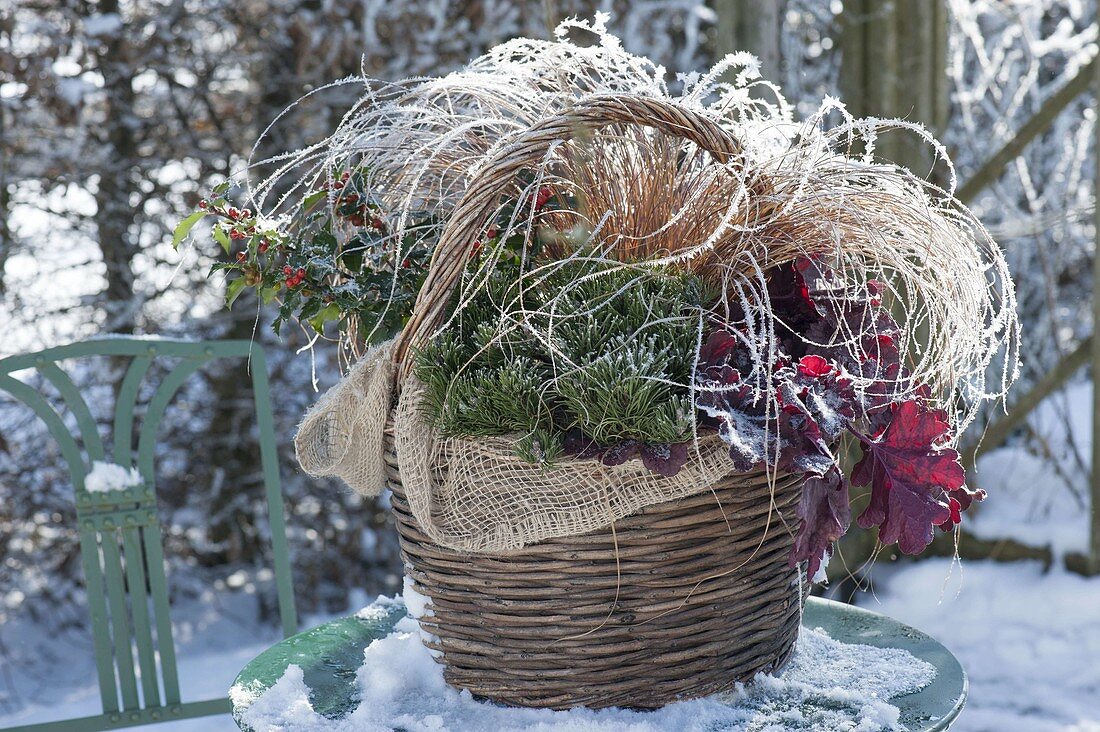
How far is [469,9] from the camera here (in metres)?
2.28

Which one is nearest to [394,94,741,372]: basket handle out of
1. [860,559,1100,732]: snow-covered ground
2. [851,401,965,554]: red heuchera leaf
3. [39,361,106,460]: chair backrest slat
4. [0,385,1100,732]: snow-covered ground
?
[851,401,965,554]: red heuchera leaf

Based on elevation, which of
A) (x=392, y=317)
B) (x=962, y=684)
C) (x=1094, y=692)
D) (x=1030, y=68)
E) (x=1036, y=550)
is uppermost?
(x=1030, y=68)

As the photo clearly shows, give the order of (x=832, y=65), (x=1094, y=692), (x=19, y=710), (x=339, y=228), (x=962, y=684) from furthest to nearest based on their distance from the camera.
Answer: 1. (x=832, y=65)
2. (x=19, y=710)
3. (x=1094, y=692)
4. (x=339, y=228)
5. (x=962, y=684)

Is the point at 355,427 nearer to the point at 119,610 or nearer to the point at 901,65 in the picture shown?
the point at 119,610

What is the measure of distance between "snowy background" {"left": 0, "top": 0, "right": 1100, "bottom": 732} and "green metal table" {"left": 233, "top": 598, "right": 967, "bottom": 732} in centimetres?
105

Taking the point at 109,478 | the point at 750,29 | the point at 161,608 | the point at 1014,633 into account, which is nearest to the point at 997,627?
the point at 1014,633

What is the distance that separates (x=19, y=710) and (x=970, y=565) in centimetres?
216

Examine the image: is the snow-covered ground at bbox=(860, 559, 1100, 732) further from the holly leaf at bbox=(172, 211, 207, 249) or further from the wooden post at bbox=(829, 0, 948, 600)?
the holly leaf at bbox=(172, 211, 207, 249)

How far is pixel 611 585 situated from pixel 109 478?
0.84 meters

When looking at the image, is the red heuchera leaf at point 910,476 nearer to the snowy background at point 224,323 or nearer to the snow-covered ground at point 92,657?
the snowy background at point 224,323

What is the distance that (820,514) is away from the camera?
757 mm

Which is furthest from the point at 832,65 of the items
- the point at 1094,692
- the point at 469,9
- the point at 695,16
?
the point at 1094,692

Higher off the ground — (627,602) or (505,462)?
(505,462)

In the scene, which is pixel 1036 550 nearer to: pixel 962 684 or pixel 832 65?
pixel 832 65
